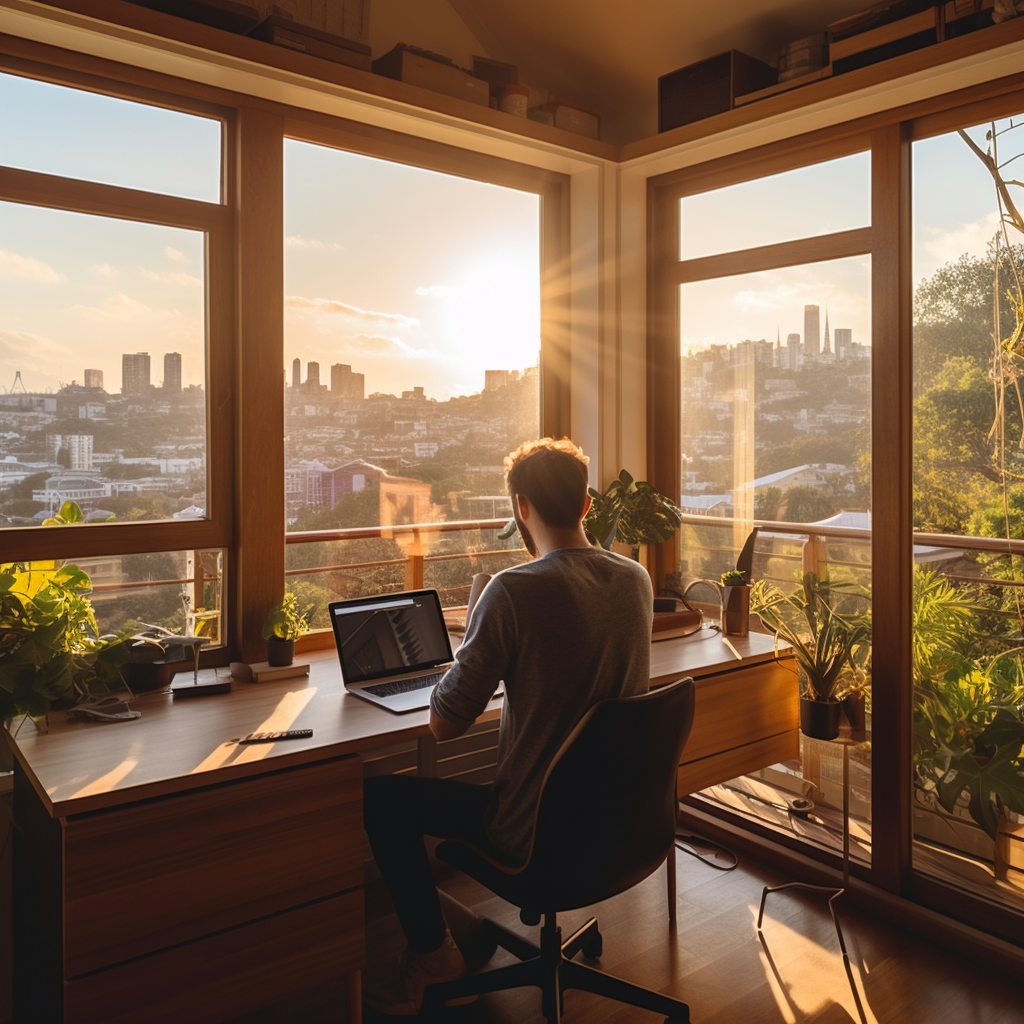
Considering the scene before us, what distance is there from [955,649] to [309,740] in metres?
1.89

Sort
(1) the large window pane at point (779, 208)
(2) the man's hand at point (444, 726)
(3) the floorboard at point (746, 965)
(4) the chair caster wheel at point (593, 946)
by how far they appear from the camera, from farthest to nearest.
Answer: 1. (1) the large window pane at point (779, 208)
2. (4) the chair caster wheel at point (593, 946)
3. (3) the floorboard at point (746, 965)
4. (2) the man's hand at point (444, 726)

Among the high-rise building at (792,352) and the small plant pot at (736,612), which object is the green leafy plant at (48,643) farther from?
the high-rise building at (792,352)

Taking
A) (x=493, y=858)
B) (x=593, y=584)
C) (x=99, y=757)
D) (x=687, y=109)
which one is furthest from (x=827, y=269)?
(x=99, y=757)

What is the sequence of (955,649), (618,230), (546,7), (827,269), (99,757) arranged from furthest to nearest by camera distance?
(618,230)
(546,7)
(827,269)
(955,649)
(99,757)

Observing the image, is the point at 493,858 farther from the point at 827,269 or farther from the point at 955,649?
the point at 827,269

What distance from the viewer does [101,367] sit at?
2377 millimetres

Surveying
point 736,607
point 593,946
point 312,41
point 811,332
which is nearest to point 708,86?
point 811,332

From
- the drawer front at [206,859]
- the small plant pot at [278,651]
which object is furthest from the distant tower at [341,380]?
the drawer front at [206,859]

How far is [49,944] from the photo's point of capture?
1.79 m

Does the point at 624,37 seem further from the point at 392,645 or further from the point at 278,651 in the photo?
the point at 278,651

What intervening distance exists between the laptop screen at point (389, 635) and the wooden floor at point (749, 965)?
81 centimetres

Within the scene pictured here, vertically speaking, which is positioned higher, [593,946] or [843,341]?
[843,341]

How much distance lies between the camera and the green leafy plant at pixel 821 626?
2.67m

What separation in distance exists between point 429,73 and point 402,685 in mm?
1893
